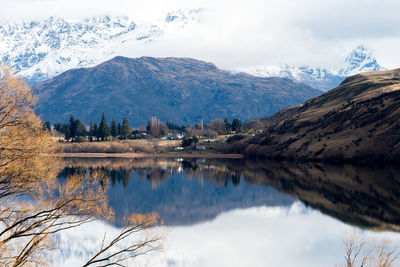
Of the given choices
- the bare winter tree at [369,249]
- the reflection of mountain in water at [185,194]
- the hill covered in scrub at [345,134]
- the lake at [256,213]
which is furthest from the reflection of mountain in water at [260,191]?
the hill covered in scrub at [345,134]

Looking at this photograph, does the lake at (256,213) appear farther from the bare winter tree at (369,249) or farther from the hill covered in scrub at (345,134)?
the hill covered in scrub at (345,134)

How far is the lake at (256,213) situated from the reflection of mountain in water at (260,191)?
17cm

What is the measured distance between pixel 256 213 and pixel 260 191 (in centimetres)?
1934

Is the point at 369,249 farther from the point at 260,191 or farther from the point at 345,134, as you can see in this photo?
the point at 345,134

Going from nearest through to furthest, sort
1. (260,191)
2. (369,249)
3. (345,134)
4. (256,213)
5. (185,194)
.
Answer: (369,249) → (256,213) → (260,191) → (185,194) → (345,134)

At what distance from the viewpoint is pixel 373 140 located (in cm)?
13975

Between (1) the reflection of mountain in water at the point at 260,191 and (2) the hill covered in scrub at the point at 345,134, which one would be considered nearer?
(1) the reflection of mountain in water at the point at 260,191

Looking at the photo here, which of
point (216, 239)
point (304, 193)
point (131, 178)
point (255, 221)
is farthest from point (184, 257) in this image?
point (131, 178)

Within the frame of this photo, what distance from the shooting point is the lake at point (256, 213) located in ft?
158

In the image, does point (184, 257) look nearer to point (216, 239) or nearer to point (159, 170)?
point (216, 239)

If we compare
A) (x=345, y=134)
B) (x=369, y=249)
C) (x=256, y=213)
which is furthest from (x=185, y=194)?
(x=345, y=134)

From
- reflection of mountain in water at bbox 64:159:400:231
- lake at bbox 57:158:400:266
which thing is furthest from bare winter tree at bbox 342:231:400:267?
reflection of mountain in water at bbox 64:159:400:231

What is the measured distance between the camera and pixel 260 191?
9631 centimetres

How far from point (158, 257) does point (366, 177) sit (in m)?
70.8
